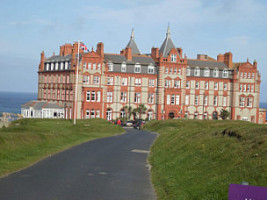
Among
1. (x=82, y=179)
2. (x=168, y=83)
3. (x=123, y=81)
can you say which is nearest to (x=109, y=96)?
(x=123, y=81)

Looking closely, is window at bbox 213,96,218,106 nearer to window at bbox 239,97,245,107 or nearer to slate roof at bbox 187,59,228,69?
window at bbox 239,97,245,107

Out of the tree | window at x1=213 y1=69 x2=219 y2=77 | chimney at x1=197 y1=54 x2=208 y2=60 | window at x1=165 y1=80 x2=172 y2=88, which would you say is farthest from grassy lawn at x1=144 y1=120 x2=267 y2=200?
chimney at x1=197 y1=54 x2=208 y2=60

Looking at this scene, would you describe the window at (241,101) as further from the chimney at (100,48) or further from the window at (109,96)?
the chimney at (100,48)

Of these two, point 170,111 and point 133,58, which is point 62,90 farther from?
point 170,111

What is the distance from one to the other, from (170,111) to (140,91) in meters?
7.45

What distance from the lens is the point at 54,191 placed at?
1739 centimetres

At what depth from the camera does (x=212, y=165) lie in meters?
19.8

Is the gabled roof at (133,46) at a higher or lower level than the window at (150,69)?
higher

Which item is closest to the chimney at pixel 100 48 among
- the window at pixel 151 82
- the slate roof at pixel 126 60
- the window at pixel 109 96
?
the slate roof at pixel 126 60

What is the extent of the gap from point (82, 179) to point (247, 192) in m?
11.8

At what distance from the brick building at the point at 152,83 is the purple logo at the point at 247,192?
70.6m

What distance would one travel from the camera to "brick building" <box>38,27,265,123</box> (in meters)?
81.3

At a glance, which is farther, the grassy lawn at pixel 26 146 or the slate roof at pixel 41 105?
the slate roof at pixel 41 105

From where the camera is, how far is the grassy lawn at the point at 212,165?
16375 millimetres
